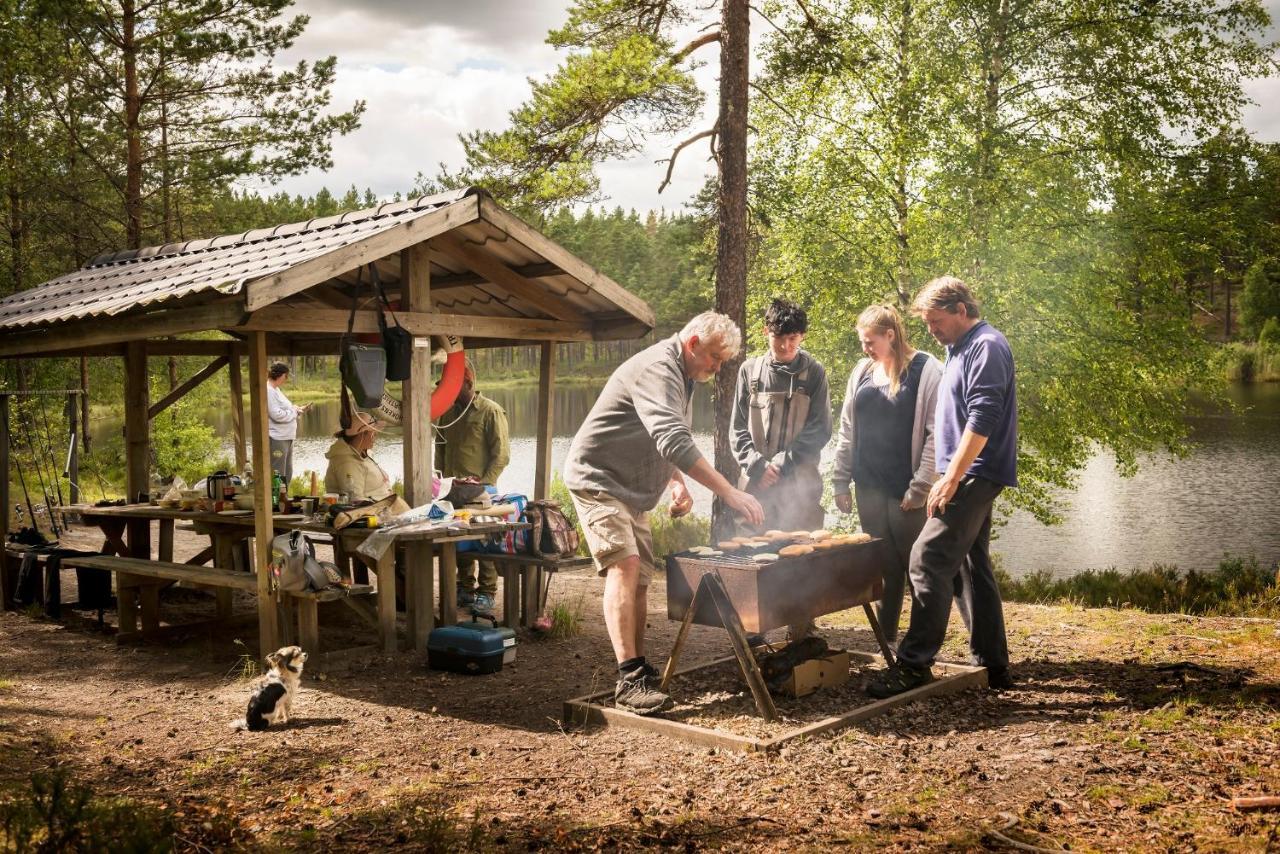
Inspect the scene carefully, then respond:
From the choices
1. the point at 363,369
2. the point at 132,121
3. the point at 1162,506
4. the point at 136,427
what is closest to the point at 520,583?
the point at 363,369

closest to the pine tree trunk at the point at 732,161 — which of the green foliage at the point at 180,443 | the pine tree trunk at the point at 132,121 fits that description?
the pine tree trunk at the point at 132,121

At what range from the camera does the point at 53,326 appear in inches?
302

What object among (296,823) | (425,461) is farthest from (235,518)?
(296,823)

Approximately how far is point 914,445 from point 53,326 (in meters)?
6.06

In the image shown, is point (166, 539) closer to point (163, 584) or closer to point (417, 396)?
point (163, 584)

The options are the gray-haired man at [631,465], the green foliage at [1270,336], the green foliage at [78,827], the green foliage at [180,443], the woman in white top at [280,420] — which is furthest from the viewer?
the green foliage at [1270,336]

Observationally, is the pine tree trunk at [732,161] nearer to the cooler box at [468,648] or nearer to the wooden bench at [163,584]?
the cooler box at [468,648]

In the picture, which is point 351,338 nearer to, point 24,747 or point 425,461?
point 425,461

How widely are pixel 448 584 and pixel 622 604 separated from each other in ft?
7.33

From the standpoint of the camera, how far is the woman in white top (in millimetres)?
10934

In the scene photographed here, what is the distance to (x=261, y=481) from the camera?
617 cm

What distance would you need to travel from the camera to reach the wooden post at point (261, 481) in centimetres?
613

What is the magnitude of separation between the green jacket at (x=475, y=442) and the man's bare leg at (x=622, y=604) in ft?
9.78

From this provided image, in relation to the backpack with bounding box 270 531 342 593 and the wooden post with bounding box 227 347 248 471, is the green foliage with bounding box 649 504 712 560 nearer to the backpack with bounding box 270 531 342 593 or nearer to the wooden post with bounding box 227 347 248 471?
the wooden post with bounding box 227 347 248 471
